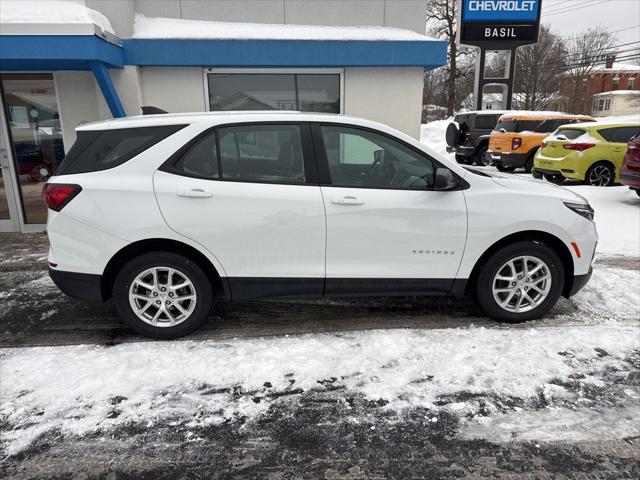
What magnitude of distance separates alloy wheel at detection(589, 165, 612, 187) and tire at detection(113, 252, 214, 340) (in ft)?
34.6

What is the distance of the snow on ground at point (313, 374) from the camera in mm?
2879

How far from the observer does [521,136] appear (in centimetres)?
1446

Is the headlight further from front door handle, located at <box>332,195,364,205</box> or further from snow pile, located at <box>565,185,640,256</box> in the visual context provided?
snow pile, located at <box>565,185,640,256</box>

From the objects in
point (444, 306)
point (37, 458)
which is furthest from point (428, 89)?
point (37, 458)

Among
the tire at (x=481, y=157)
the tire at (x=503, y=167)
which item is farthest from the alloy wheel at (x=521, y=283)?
the tire at (x=481, y=157)

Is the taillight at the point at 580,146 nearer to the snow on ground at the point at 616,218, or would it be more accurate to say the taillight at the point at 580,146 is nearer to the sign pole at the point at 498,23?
the snow on ground at the point at 616,218

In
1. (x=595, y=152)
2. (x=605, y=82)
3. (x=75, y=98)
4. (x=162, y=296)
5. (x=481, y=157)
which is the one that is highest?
(x=605, y=82)

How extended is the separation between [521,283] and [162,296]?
2.98m

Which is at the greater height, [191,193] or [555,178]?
[191,193]

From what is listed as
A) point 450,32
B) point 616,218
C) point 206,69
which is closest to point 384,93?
point 206,69

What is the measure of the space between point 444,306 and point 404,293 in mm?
788

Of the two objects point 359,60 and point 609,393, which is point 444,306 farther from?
point 359,60

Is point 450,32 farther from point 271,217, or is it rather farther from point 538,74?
point 271,217

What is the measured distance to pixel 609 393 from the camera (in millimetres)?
3113
